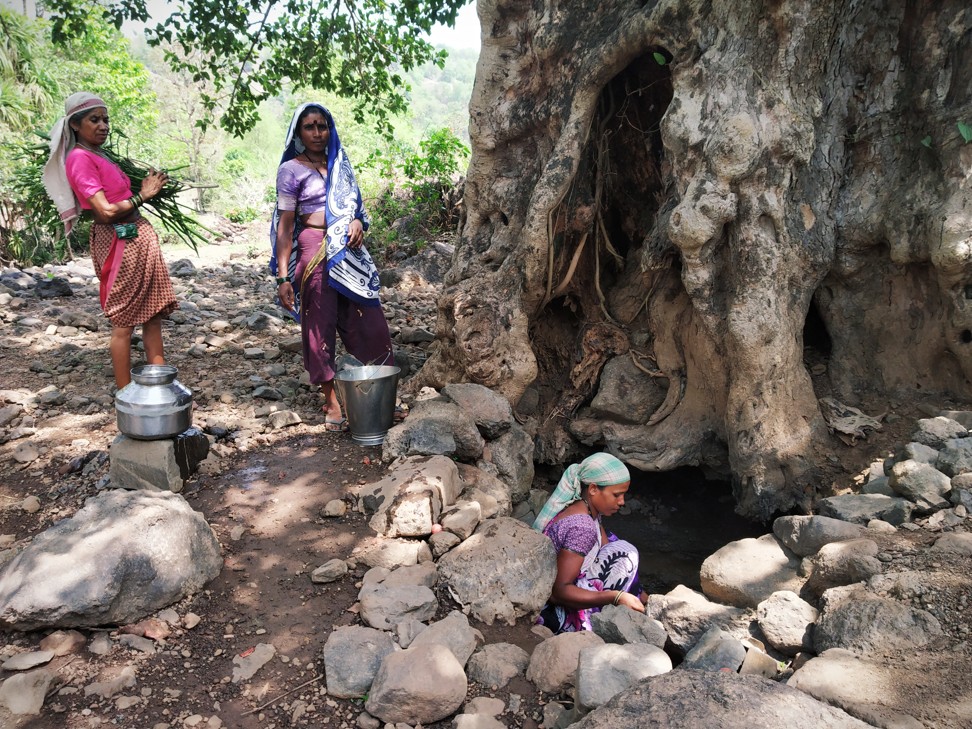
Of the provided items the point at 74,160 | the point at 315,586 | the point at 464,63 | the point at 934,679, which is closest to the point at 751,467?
the point at 934,679

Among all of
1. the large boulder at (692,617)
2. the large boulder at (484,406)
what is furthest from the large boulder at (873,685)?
the large boulder at (484,406)

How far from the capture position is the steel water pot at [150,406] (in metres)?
3.35

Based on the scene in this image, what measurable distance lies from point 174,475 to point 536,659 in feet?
6.88

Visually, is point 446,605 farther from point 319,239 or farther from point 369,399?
point 319,239

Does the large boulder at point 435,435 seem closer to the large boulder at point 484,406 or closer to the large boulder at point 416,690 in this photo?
the large boulder at point 484,406

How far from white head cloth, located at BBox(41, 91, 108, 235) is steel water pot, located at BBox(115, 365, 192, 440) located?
1149 millimetres

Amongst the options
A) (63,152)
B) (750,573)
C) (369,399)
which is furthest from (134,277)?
(750,573)

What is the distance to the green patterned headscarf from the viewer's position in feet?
10.8

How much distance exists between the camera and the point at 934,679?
200cm

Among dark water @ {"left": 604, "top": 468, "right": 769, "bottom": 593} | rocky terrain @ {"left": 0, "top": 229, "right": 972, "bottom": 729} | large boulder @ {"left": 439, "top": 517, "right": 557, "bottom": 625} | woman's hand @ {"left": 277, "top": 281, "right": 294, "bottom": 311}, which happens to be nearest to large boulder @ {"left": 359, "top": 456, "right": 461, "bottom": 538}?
rocky terrain @ {"left": 0, "top": 229, "right": 972, "bottom": 729}

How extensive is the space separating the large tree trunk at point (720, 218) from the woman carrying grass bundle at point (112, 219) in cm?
187

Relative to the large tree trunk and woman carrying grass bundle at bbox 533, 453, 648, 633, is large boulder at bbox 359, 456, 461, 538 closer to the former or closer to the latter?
woman carrying grass bundle at bbox 533, 453, 648, 633

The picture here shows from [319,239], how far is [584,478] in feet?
7.70

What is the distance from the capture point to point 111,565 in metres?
2.59
